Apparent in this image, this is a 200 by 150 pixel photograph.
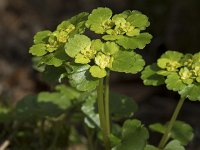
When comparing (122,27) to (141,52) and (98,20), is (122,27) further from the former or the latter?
(141,52)

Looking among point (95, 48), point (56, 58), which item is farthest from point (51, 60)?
point (95, 48)

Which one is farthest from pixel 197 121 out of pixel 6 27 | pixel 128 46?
pixel 6 27

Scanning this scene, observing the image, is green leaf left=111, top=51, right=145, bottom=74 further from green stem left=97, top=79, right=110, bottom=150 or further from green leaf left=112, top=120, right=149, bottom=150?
Result: green leaf left=112, top=120, right=149, bottom=150

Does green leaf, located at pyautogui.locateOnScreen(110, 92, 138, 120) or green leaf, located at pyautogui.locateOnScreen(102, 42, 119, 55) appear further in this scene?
green leaf, located at pyautogui.locateOnScreen(110, 92, 138, 120)

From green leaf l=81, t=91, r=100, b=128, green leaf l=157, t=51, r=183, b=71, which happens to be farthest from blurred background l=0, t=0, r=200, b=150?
green leaf l=157, t=51, r=183, b=71

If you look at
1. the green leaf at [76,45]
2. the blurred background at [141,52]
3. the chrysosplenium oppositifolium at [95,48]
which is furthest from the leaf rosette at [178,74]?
the blurred background at [141,52]

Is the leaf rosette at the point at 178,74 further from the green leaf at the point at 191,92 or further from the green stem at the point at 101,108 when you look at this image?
the green stem at the point at 101,108
